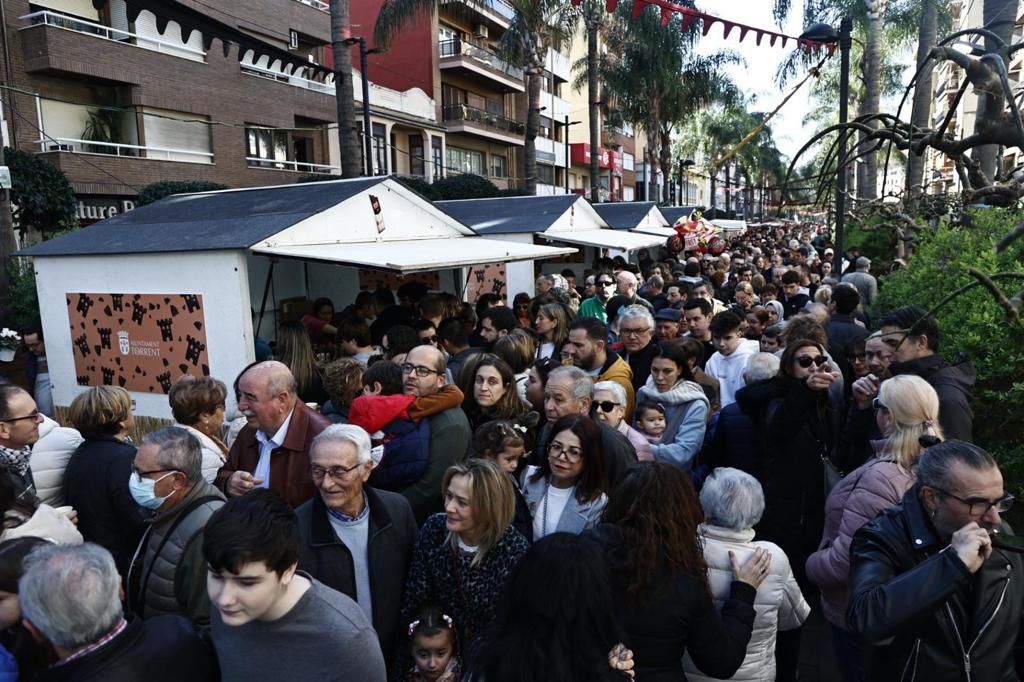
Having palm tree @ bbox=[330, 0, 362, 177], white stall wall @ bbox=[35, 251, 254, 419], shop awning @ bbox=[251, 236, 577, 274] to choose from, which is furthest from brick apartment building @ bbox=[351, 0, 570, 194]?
white stall wall @ bbox=[35, 251, 254, 419]

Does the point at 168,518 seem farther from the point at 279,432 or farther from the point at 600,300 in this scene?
the point at 600,300

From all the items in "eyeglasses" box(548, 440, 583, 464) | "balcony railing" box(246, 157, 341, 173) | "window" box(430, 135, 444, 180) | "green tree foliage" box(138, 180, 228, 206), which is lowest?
"eyeglasses" box(548, 440, 583, 464)

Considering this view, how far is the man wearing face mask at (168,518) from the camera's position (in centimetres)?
Answer: 253

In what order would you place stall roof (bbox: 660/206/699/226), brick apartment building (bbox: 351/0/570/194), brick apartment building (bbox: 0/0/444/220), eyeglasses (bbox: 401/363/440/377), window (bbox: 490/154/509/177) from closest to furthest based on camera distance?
eyeglasses (bbox: 401/363/440/377) → brick apartment building (bbox: 0/0/444/220) → stall roof (bbox: 660/206/699/226) → brick apartment building (bbox: 351/0/570/194) → window (bbox: 490/154/509/177)

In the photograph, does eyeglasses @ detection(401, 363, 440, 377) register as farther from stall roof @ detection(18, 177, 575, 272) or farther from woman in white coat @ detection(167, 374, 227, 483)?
stall roof @ detection(18, 177, 575, 272)

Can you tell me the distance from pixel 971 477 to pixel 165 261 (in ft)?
22.1

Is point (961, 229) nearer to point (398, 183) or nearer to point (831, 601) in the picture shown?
point (831, 601)

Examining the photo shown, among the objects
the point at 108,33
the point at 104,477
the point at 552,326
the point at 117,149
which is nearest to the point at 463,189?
the point at 117,149

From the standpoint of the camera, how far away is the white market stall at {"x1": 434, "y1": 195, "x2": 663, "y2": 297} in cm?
1241

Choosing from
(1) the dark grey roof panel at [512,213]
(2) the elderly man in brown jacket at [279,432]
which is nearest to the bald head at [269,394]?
(2) the elderly man in brown jacket at [279,432]

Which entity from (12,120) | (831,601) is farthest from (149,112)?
(831,601)

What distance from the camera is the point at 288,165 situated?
25156mm

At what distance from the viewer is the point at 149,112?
63.9ft

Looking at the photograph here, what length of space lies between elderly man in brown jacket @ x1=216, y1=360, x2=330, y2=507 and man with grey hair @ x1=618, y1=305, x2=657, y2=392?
8.58 feet
